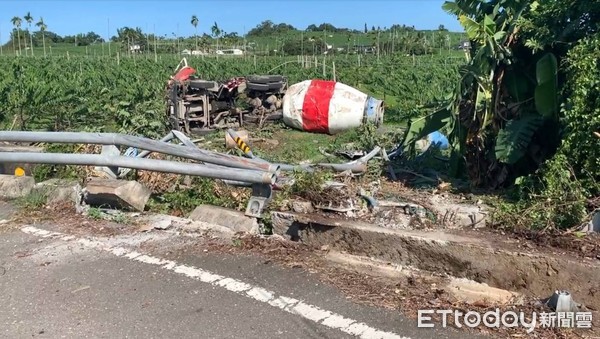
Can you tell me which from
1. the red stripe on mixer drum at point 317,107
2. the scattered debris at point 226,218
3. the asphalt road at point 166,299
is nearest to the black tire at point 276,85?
the red stripe on mixer drum at point 317,107

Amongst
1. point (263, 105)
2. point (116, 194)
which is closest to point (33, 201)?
point (116, 194)

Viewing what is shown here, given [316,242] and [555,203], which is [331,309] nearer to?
[316,242]

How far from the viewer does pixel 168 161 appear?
6016mm

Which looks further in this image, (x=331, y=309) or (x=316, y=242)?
(x=316, y=242)

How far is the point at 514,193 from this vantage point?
562 cm

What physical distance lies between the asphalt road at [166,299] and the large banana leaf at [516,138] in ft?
8.00

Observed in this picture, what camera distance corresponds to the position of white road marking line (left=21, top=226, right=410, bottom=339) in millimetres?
3631

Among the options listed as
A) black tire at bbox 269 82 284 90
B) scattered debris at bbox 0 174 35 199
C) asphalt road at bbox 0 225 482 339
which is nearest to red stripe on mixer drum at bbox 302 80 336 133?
black tire at bbox 269 82 284 90

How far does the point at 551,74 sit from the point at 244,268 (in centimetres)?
334

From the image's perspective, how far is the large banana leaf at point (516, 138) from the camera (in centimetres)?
558

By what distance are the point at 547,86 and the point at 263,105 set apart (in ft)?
38.7

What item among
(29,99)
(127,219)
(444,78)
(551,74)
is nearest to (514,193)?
(551,74)

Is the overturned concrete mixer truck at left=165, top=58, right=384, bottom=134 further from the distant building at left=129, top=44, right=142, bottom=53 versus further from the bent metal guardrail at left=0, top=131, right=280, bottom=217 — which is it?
the distant building at left=129, top=44, right=142, bottom=53

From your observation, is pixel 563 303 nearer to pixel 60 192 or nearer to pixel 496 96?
pixel 496 96
